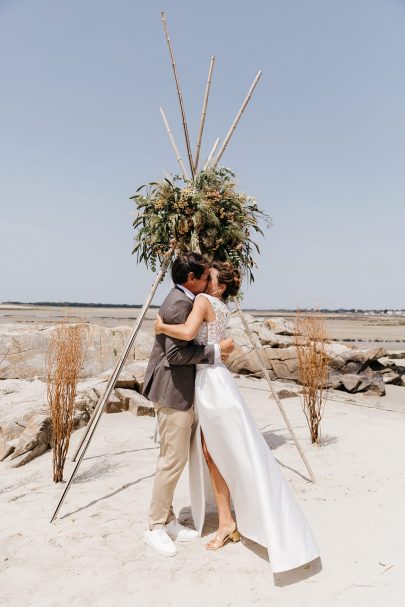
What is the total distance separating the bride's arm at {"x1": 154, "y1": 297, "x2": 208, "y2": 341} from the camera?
322 cm

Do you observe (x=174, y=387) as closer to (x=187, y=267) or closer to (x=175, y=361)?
(x=175, y=361)

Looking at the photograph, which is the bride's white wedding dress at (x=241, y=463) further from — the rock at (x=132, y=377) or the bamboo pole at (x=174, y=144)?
the rock at (x=132, y=377)

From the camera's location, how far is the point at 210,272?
11.8ft

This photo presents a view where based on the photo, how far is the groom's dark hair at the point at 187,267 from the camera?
340 centimetres

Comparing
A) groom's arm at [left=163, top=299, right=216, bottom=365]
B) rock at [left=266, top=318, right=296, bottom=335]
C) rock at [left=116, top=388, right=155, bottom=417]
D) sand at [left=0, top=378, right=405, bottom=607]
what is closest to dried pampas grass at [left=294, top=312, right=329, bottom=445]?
sand at [left=0, top=378, right=405, bottom=607]

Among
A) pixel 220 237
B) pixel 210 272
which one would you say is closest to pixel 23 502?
pixel 210 272

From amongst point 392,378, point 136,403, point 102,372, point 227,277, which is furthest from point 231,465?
point 392,378

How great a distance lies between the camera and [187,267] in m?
3.40

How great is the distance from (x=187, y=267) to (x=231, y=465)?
1.36m

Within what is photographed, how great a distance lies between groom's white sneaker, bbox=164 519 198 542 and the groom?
0.11 m

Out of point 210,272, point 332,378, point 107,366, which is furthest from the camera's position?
point 332,378

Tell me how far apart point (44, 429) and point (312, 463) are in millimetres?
3059

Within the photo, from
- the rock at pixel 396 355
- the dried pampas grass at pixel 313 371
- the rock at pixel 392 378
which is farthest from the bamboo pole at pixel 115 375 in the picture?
the rock at pixel 396 355

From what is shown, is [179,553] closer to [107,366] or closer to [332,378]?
[107,366]
